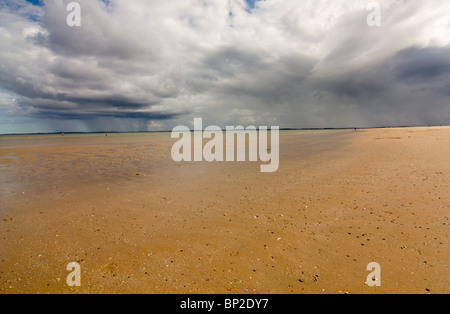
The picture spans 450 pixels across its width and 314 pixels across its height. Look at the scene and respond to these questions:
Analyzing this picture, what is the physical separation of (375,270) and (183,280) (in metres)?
3.26

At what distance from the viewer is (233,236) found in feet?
17.2

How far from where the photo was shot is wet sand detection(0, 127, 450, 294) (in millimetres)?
3703

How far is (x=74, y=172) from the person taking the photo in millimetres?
13492

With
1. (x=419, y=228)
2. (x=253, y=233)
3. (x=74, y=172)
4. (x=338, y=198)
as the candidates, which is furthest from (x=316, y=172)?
(x=74, y=172)

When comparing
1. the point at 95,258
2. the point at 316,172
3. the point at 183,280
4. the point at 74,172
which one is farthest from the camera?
the point at 74,172

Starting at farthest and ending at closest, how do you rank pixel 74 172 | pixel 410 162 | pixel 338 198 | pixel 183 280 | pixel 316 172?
pixel 74 172, pixel 410 162, pixel 316 172, pixel 338 198, pixel 183 280

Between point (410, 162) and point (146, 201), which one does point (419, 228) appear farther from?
point (410, 162)

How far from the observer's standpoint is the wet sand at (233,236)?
3703 millimetres

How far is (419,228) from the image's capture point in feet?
16.9

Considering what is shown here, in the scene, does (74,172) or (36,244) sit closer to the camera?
(36,244)
